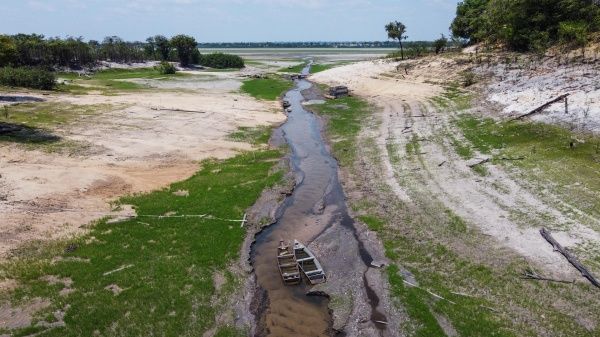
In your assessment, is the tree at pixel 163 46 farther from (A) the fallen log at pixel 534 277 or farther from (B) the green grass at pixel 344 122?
(A) the fallen log at pixel 534 277

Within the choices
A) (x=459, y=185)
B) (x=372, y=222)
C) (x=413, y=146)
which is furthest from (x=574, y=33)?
(x=372, y=222)

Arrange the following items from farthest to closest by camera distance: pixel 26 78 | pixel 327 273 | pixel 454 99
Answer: pixel 26 78
pixel 454 99
pixel 327 273

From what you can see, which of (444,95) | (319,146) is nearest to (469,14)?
(444,95)

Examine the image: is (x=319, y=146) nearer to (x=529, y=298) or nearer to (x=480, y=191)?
(x=480, y=191)

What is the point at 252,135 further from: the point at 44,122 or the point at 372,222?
the point at 372,222

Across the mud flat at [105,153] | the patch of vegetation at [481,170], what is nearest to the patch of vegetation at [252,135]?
the mud flat at [105,153]

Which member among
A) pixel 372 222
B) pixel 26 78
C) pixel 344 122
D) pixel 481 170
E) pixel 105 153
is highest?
pixel 26 78
